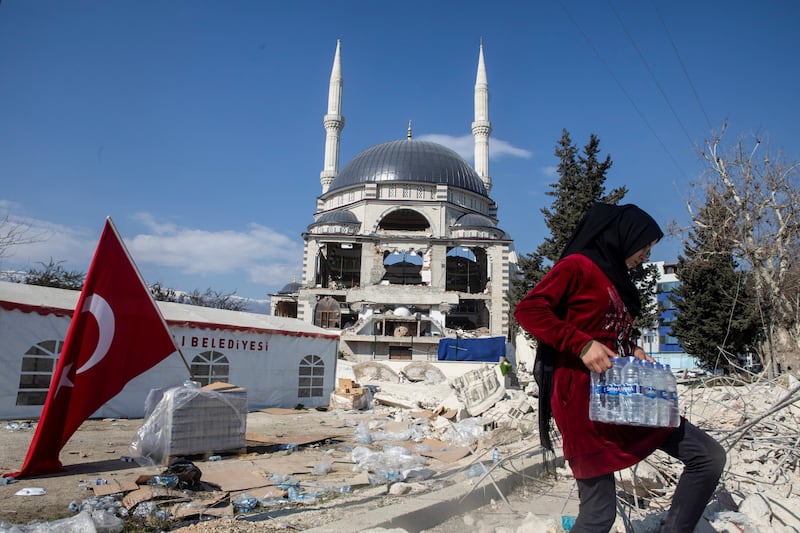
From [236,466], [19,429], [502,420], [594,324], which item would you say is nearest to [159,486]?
[236,466]

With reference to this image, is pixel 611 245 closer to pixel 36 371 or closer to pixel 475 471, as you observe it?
pixel 475 471

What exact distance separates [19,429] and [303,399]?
600cm

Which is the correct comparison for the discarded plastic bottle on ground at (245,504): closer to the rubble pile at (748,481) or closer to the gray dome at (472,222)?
the rubble pile at (748,481)

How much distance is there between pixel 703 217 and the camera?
1546 cm

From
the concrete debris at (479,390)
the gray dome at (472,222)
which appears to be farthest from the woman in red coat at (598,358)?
the gray dome at (472,222)

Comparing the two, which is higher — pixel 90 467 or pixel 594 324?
pixel 594 324

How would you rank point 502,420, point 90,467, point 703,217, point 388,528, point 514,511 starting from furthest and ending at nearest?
point 703,217 → point 502,420 → point 90,467 → point 514,511 → point 388,528

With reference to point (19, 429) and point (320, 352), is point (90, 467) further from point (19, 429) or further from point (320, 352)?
point (320, 352)

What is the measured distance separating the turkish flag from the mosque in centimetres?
1993

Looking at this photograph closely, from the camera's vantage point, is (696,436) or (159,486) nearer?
(696,436)

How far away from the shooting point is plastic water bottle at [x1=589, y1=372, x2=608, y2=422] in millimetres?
1904

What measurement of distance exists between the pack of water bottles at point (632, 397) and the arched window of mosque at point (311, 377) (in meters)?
11.2

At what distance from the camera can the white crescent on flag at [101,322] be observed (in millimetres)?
4891

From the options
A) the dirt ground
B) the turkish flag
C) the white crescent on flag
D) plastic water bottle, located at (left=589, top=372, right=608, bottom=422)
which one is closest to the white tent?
the dirt ground
